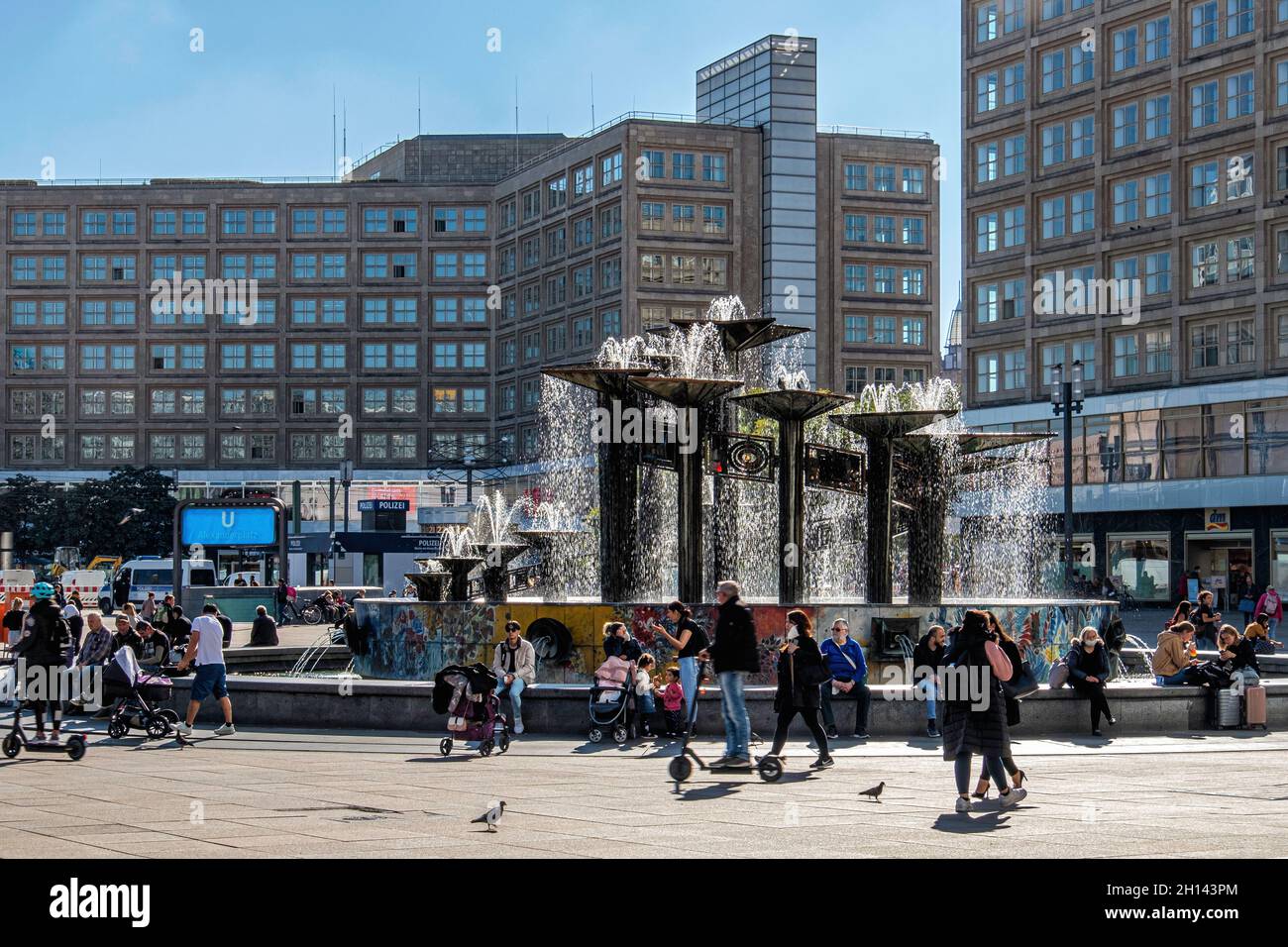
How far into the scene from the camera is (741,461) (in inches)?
1016

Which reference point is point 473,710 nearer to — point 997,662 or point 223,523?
point 997,662

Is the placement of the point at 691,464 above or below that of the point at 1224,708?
above

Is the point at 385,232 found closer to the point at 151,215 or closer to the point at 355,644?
the point at 151,215

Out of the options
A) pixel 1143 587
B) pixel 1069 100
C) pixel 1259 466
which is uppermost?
pixel 1069 100

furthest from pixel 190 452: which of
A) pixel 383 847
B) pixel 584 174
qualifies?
pixel 383 847

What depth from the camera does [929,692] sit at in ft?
63.4

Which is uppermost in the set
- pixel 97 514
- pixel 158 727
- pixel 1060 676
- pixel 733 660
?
pixel 97 514

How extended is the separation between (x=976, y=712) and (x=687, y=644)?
12.2 ft

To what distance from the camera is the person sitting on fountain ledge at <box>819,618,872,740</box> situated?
18797mm

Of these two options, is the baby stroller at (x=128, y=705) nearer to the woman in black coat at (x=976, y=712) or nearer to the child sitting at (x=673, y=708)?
the child sitting at (x=673, y=708)

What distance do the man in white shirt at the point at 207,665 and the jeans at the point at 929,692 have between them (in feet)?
26.8

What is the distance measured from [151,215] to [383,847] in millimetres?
100604

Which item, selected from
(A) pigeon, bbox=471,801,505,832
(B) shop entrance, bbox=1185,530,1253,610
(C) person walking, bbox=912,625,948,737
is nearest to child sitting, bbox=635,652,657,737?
(C) person walking, bbox=912,625,948,737

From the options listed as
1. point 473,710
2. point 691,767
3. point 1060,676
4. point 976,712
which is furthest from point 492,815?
point 1060,676
